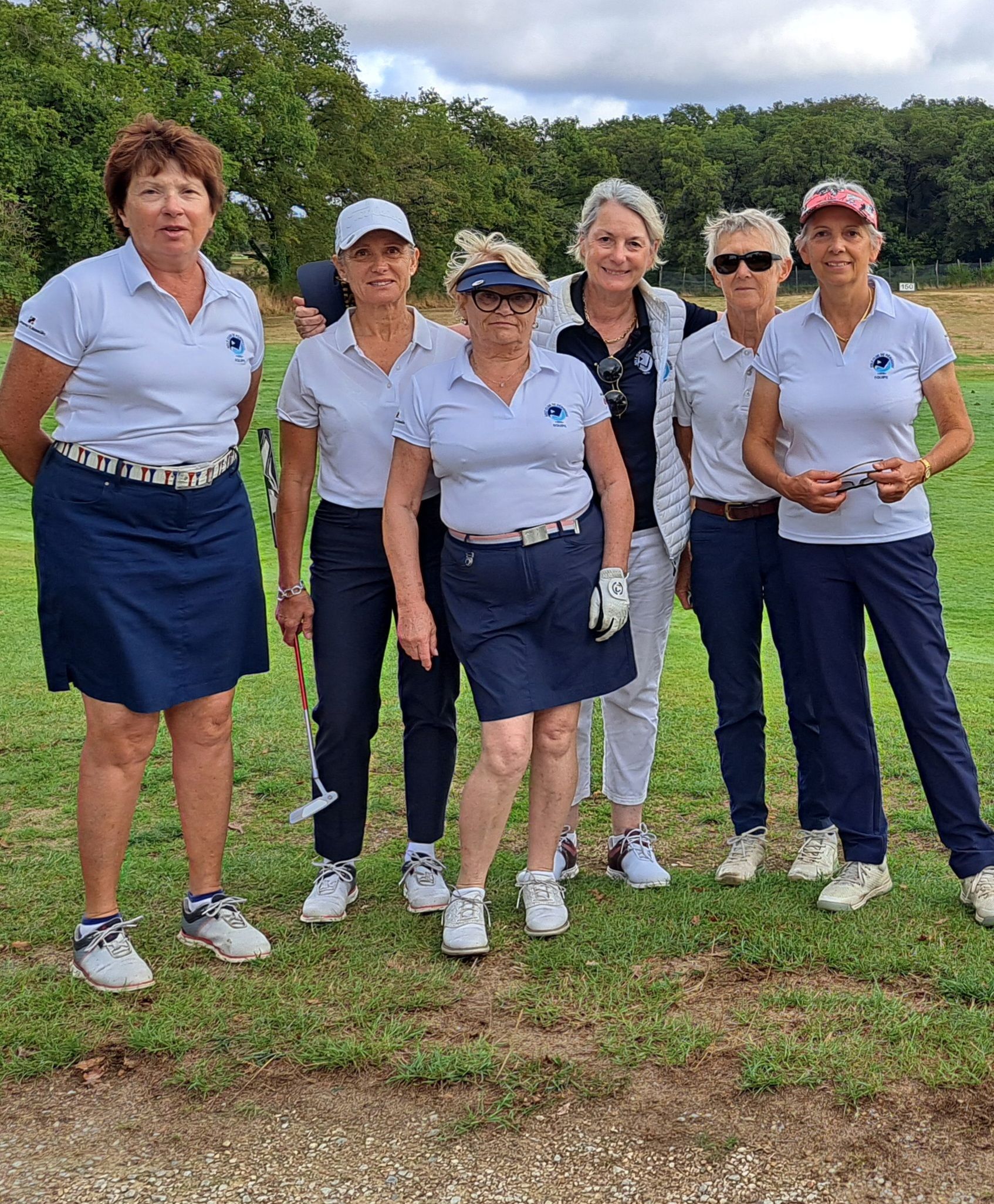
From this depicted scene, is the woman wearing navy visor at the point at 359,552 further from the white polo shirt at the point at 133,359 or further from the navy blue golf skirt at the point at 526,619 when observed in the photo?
the white polo shirt at the point at 133,359

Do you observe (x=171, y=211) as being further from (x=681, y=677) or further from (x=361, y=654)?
(x=681, y=677)

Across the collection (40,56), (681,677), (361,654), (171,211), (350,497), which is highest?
(40,56)

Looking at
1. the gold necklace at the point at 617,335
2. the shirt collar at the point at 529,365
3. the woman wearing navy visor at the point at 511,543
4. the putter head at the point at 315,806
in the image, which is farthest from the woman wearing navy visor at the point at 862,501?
the putter head at the point at 315,806

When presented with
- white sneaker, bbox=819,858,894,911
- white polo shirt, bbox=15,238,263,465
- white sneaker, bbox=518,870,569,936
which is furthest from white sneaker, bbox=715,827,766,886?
white polo shirt, bbox=15,238,263,465

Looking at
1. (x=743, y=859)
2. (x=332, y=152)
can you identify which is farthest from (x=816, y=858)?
(x=332, y=152)

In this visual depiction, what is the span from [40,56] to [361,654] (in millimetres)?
47745

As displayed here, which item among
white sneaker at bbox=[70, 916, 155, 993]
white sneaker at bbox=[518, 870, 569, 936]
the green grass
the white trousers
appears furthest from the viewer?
the white trousers

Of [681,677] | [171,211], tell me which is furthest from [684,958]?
[681,677]

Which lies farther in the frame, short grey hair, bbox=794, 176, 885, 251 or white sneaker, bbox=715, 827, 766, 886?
white sneaker, bbox=715, 827, 766, 886

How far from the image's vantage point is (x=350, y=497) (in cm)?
436

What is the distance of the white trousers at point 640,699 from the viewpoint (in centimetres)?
481

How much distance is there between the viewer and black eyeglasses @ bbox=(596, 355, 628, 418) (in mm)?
4590

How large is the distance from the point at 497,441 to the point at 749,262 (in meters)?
1.33

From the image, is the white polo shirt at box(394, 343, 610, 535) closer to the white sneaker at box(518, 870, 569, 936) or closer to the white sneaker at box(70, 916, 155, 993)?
the white sneaker at box(518, 870, 569, 936)
